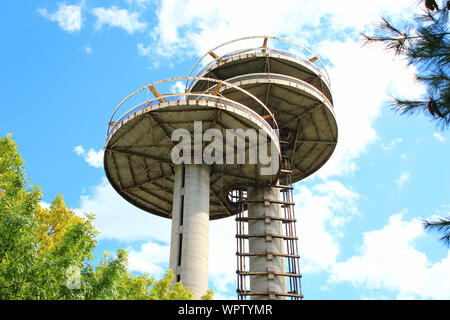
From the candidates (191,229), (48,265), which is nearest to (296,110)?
(191,229)

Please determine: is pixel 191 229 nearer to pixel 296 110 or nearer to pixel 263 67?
pixel 296 110

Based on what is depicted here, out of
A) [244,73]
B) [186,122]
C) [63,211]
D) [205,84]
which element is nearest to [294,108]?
[244,73]

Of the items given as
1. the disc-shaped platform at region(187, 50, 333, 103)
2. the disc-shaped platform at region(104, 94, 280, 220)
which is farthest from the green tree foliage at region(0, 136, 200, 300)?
the disc-shaped platform at region(187, 50, 333, 103)

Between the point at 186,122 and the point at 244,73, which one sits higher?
the point at 244,73

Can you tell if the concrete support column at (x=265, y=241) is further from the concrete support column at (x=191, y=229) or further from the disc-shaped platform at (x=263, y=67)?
the disc-shaped platform at (x=263, y=67)

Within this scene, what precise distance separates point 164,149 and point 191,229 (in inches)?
265

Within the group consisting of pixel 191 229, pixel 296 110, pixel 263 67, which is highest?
pixel 263 67

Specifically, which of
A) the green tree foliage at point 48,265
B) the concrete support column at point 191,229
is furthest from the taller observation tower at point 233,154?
the green tree foliage at point 48,265

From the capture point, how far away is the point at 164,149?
34375 millimetres

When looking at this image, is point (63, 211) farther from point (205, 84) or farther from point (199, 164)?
point (205, 84)

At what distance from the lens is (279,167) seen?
1416 inches

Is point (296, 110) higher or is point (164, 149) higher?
point (296, 110)

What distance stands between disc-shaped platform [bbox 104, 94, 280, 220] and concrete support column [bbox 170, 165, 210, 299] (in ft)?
7.47
